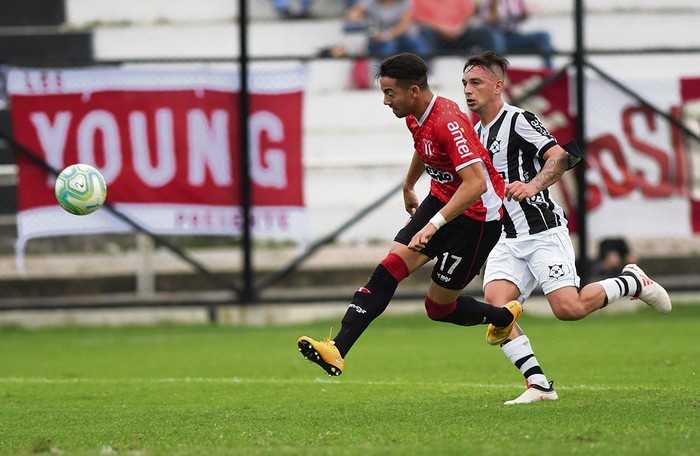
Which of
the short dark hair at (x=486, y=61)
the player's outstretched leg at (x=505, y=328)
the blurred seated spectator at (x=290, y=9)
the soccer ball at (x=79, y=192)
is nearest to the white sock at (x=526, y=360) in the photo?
the player's outstretched leg at (x=505, y=328)

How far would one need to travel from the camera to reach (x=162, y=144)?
1559 cm

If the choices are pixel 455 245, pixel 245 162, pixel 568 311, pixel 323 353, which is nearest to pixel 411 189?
pixel 455 245

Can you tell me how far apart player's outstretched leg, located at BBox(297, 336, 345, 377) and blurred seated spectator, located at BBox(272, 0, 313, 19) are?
40.3ft

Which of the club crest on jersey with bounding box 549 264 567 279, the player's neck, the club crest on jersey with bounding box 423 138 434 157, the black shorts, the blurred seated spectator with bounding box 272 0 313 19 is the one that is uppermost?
the blurred seated spectator with bounding box 272 0 313 19

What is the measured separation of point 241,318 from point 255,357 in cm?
346

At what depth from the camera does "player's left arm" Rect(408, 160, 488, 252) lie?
7348mm

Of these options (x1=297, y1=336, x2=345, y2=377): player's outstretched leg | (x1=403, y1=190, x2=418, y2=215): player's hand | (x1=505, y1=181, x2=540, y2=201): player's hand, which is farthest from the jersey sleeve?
(x1=297, y1=336, x2=345, y2=377): player's outstretched leg

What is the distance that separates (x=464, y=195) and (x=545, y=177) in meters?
0.79

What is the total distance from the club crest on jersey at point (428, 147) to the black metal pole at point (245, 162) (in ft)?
26.7

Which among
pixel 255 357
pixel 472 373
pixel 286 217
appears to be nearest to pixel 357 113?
pixel 286 217

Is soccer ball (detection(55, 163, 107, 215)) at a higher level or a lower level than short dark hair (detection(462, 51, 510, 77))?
lower

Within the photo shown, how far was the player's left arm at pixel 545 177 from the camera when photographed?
25.3 feet

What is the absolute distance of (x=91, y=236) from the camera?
16.5 metres

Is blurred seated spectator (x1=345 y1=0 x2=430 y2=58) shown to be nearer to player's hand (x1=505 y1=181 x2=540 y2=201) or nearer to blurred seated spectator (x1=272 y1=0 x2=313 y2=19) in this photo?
blurred seated spectator (x1=272 y1=0 x2=313 y2=19)
